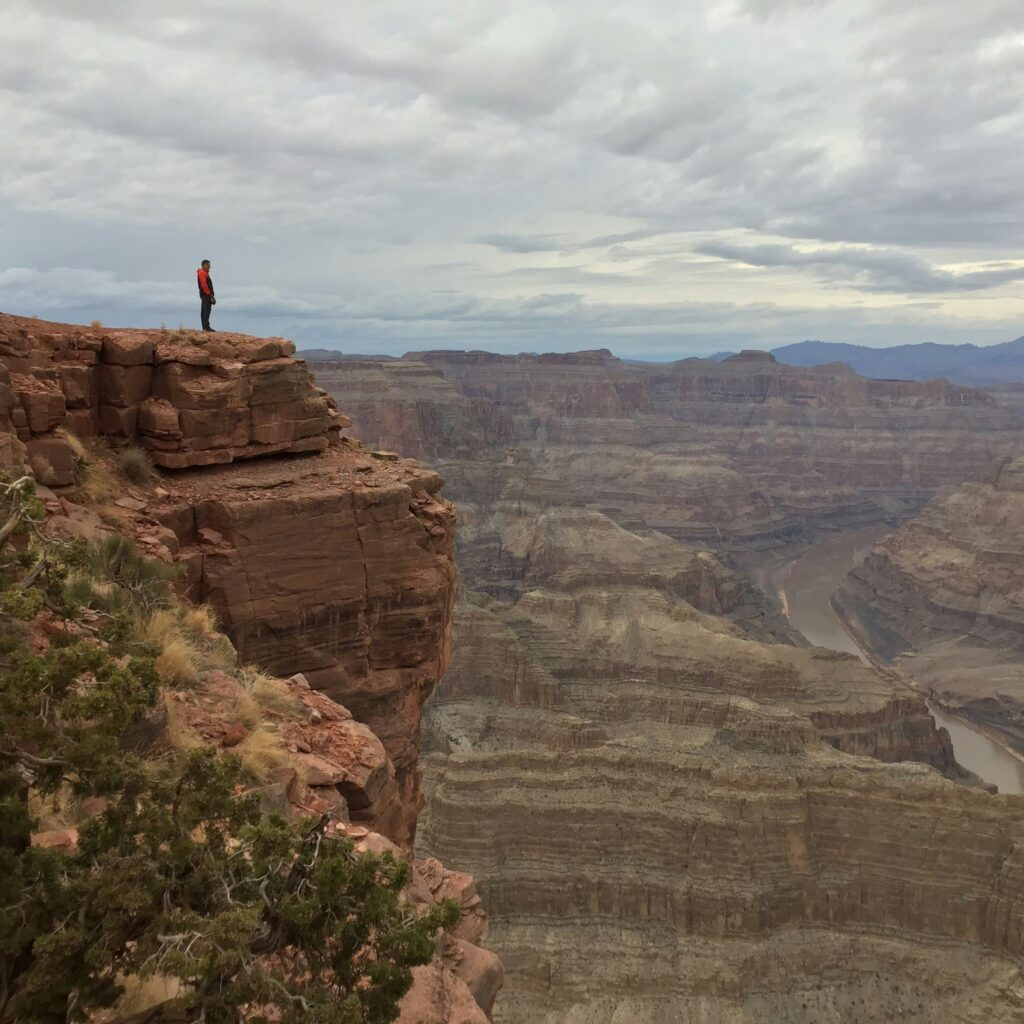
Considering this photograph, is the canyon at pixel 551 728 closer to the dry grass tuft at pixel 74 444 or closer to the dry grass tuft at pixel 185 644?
the dry grass tuft at pixel 74 444

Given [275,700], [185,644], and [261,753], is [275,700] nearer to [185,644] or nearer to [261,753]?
[185,644]

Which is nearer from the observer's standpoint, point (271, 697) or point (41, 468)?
point (271, 697)

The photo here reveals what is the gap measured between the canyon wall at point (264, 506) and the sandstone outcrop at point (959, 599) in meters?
69.2

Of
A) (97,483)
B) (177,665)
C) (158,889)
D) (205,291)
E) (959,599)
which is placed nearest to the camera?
(158,889)

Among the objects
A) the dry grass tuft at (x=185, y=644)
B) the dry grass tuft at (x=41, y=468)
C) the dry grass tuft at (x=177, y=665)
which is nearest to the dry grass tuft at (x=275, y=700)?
the dry grass tuft at (x=185, y=644)

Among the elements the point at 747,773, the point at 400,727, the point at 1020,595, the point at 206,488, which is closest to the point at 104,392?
the point at 206,488

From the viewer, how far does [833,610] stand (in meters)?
110

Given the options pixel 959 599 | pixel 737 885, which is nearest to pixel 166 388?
pixel 737 885

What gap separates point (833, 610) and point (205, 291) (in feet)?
335

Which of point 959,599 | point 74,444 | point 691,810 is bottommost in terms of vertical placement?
point 959,599

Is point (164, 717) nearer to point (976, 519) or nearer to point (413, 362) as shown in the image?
point (976, 519)

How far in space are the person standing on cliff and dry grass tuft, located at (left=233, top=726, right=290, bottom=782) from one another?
38.4 ft

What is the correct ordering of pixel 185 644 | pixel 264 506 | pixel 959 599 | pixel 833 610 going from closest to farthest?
pixel 185 644, pixel 264 506, pixel 959 599, pixel 833 610

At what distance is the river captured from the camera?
65.8 meters
